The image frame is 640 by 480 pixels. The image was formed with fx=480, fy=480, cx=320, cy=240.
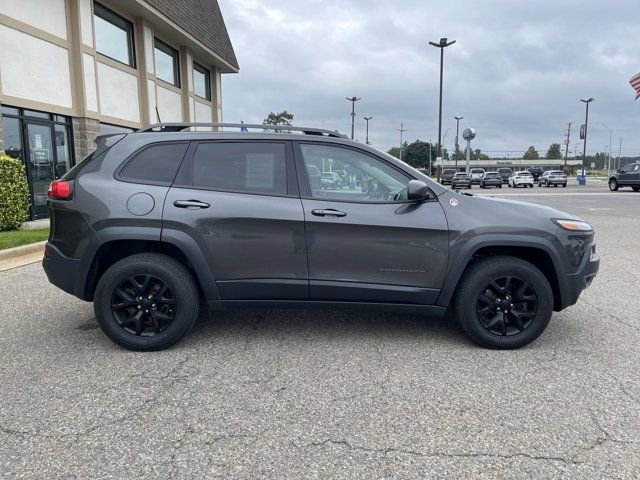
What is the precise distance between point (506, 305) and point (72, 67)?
12488 mm

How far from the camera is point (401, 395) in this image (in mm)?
3086

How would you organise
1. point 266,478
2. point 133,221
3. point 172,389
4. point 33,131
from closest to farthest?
1. point 266,478
2. point 172,389
3. point 133,221
4. point 33,131

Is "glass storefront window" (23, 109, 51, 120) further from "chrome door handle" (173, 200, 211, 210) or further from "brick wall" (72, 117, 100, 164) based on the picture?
"chrome door handle" (173, 200, 211, 210)

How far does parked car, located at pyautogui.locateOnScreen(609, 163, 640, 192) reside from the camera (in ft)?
95.4

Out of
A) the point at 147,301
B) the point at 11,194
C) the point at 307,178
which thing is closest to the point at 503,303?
the point at 307,178

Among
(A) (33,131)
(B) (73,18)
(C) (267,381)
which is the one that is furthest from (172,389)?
(B) (73,18)

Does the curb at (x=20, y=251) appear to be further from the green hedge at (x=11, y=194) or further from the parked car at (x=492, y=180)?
the parked car at (x=492, y=180)

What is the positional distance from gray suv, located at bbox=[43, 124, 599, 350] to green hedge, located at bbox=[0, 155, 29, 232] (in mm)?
6151

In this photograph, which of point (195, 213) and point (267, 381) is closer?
point (267, 381)

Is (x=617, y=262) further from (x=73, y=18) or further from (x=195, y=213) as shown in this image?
(x=73, y=18)

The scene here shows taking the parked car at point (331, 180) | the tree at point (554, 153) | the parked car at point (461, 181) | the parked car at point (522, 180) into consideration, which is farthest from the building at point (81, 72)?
the tree at point (554, 153)

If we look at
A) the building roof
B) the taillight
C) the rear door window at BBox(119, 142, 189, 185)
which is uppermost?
the building roof

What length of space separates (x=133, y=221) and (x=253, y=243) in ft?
3.06

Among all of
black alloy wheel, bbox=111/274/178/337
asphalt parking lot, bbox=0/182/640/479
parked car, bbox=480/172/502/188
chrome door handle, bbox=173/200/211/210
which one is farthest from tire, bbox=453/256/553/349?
parked car, bbox=480/172/502/188
